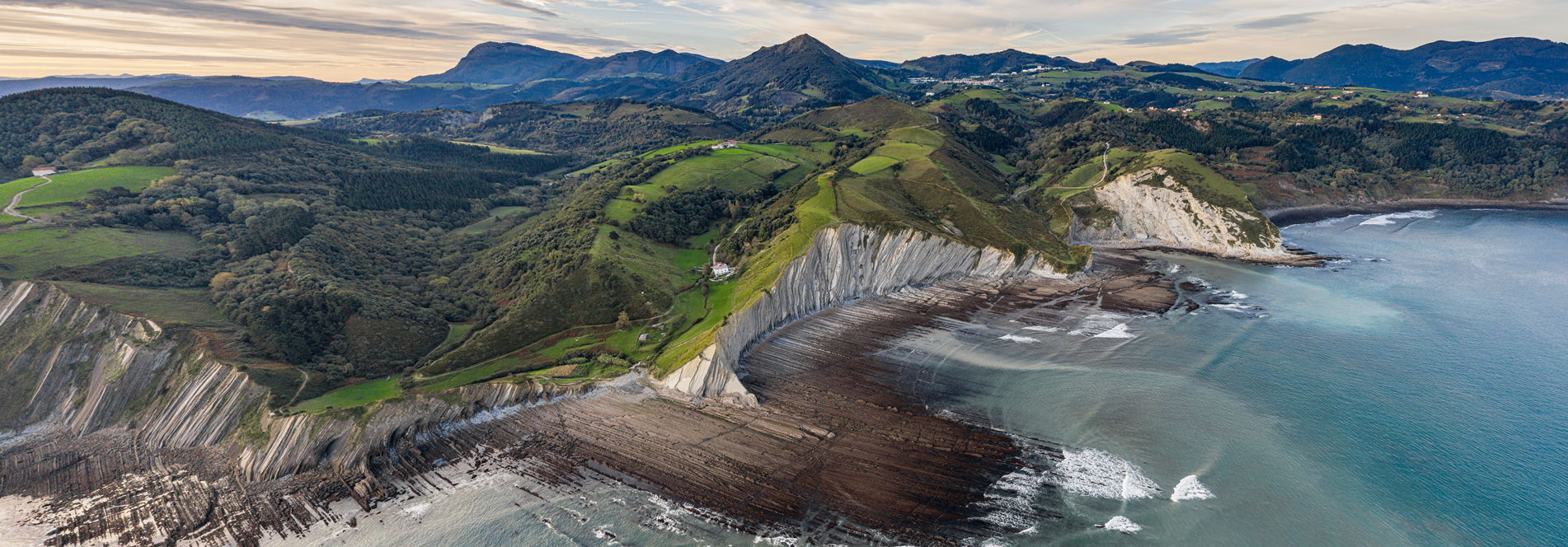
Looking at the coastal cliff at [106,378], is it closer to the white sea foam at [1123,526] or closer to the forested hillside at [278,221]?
the forested hillside at [278,221]

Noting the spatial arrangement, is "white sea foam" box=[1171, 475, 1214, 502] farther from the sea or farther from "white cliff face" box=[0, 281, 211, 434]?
"white cliff face" box=[0, 281, 211, 434]

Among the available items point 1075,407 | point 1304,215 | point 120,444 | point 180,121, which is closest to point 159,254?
point 120,444

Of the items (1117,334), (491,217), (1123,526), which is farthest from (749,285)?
(491,217)

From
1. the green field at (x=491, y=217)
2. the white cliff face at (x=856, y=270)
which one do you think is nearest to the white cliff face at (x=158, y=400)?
the white cliff face at (x=856, y=270)

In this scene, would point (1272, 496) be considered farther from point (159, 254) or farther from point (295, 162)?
point (295, 162)

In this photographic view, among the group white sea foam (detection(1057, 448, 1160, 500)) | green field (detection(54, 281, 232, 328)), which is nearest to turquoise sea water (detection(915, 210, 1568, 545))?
white sea foam (detection(1057, 448, 1160, 500))
